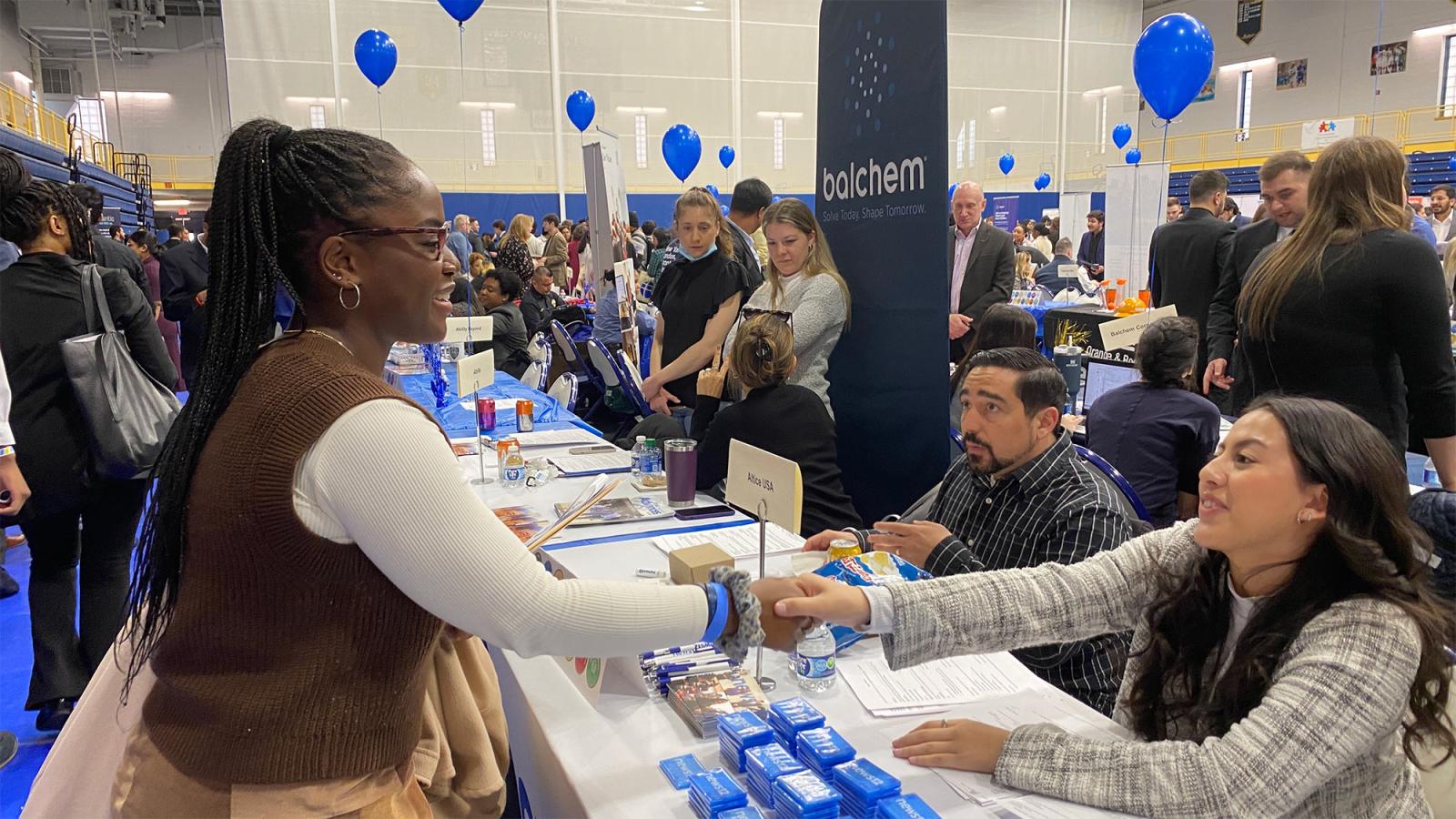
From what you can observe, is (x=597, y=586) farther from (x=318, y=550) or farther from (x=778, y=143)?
(x=778, y=143)

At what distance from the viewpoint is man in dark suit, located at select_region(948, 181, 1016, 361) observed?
4.83m

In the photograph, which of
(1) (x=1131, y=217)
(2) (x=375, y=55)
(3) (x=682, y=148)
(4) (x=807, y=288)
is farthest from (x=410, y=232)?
(3) (x=682, y=148)

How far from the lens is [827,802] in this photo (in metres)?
1.09

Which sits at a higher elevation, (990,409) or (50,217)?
(50,217)

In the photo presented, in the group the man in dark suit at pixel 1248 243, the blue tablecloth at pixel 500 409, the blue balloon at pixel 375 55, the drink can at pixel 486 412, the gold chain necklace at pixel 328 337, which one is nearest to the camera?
the gold chain necklace at pixel 328 337

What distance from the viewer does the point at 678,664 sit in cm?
152

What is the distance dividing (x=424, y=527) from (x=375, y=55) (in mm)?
9215

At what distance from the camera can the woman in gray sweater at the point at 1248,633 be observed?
1.08 metres

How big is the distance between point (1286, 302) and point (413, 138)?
14325 mm

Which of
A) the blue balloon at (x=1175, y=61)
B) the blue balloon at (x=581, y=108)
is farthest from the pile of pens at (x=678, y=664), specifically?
the blue balloon at (x=581, y=108)

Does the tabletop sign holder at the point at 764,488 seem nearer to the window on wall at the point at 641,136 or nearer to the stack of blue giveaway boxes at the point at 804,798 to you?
the stack of blue giveaway boxes at the point at 804,798

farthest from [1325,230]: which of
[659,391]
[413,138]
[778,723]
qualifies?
[413,138]

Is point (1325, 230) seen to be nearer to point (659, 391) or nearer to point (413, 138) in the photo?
point (659, 391)

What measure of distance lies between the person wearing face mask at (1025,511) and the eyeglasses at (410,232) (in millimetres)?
1077
